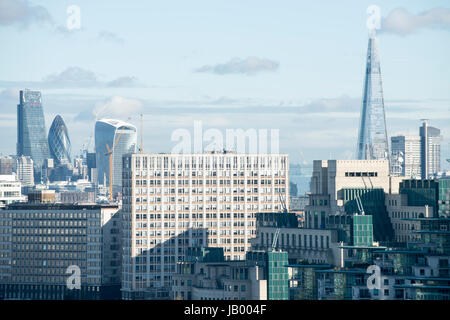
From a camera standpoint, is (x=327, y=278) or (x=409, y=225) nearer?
(x=327, y=278)

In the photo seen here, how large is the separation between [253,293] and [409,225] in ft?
116

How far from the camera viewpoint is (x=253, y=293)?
583 ft

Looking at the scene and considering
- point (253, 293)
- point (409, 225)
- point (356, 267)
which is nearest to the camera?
point (356, 267)
